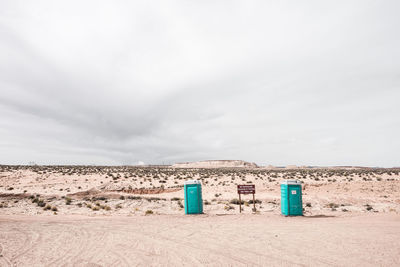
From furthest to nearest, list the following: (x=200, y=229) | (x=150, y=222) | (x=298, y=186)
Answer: (x=298, y=186), (x=150, y=222), (x=200, y=229)

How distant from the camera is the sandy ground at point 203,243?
20.4ft

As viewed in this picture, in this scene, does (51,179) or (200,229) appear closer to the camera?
(200,229)

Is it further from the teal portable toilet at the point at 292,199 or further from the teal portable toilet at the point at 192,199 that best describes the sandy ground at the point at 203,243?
the teal portable toilet at the point at 192,199

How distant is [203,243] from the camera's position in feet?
25.5

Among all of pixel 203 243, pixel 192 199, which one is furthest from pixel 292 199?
pixel 203 243

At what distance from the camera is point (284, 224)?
35.2ft

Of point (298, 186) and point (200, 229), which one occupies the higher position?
point (298, 186)

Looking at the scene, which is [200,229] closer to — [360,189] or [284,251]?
[284,251]

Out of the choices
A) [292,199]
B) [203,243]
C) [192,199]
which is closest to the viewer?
[203,243]

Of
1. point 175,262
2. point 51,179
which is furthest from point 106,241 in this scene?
point 51,179

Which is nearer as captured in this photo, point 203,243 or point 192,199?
point 203,243

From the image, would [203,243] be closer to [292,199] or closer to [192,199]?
[192,199]

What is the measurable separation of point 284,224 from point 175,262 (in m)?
6.45

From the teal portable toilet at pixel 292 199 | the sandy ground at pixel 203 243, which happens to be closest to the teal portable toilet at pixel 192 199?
the sandy ground at pixel 203 243
